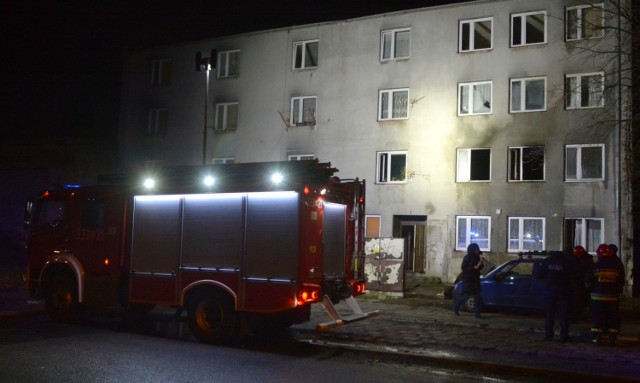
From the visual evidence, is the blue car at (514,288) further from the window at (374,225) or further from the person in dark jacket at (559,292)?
the window at (374,225)

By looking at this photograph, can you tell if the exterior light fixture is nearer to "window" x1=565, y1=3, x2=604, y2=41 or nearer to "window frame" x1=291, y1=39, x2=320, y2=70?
"window frame" x1=291, y1=39, x2=320, y2=70

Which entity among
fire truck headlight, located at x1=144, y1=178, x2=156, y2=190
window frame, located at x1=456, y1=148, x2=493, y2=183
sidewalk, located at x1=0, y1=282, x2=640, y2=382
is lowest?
sidewalk, located at x1=0, y1=282, x2=640, y2=382

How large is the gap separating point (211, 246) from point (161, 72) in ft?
75.7

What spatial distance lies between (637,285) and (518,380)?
15641 mm

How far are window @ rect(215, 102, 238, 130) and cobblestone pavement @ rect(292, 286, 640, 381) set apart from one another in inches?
656

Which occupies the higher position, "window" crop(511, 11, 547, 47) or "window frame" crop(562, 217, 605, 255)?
"window" crop(511, 11, 547, 47)

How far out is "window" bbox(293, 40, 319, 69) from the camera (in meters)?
26.8

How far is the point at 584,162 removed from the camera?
21656 millimetres

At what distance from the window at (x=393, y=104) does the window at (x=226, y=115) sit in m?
7.79

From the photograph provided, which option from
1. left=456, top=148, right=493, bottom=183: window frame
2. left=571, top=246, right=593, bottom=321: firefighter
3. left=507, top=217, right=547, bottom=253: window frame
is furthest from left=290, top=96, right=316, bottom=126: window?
left=571, top=246, right=593, bottom=321: firefighter

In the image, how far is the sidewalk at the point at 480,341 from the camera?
8202 mm

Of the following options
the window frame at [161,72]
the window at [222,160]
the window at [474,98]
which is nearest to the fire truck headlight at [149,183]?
the window at [474,98]

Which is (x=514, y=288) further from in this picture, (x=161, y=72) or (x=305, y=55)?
(x=161, y=72)

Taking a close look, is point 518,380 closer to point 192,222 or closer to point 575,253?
point 575,253
